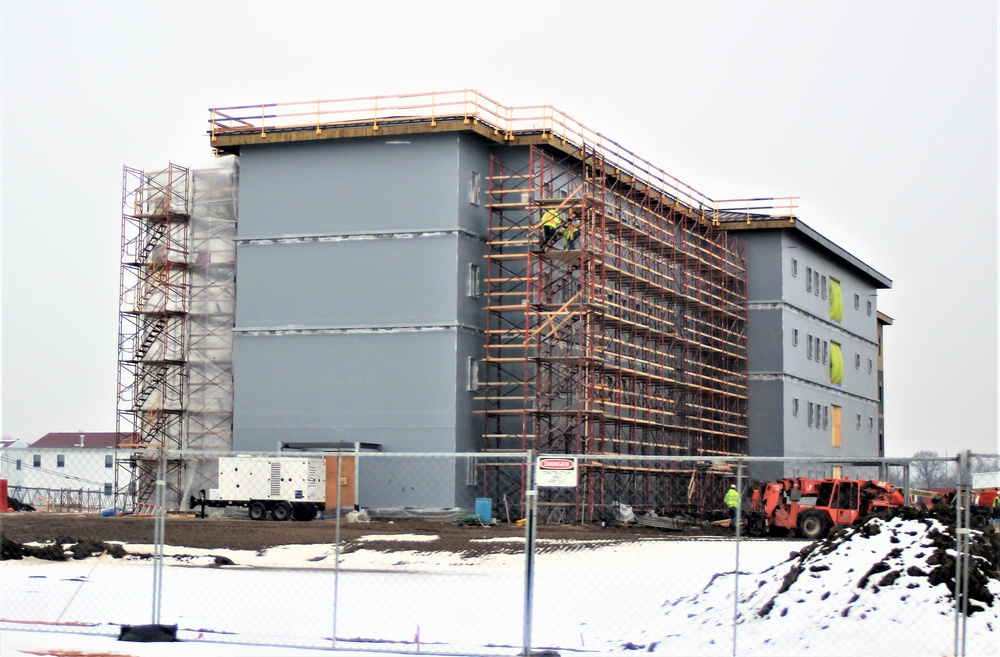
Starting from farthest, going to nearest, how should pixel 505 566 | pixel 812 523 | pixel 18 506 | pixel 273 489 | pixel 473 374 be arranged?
pixel 18 506
pixel 473 374
pixel 273 489
pixel 812 523
pixel 505 566

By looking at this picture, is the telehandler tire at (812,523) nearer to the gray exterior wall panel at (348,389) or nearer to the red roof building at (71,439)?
the gray exterior wall panel at (348,389)

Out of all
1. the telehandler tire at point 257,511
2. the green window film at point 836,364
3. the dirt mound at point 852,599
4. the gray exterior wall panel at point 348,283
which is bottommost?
the telehandler tire at point 257,511

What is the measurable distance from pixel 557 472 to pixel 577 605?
6.61 m

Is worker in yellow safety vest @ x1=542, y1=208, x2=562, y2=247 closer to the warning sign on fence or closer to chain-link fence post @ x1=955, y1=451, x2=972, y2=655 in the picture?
the warning sign on fence

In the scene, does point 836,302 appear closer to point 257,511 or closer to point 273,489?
point 273,489

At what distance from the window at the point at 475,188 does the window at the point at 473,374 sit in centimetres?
611

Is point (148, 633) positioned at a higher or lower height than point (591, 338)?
lower

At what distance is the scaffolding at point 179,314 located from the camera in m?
52.2

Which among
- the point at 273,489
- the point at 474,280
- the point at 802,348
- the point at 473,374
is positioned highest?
the point at 474,280

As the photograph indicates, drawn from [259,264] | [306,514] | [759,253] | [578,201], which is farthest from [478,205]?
[759,253]

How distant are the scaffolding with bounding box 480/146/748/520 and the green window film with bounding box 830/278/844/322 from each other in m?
17.6

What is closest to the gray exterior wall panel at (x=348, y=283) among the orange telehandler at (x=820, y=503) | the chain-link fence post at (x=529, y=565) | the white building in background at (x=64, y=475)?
the white building in background at (x=64, y=475)

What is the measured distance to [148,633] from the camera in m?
15.0

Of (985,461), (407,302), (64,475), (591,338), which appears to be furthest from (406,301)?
(985,461)
